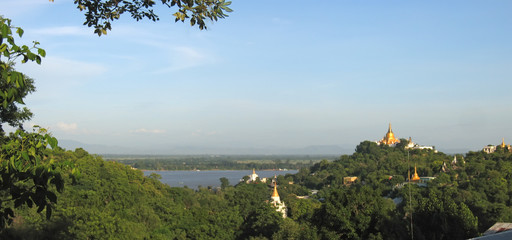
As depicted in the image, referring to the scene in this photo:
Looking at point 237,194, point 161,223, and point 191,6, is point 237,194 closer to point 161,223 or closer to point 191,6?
point 161,223

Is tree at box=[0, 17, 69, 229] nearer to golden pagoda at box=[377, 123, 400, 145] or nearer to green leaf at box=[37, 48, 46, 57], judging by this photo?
green leaf at box=[37, 48, 46, 57]

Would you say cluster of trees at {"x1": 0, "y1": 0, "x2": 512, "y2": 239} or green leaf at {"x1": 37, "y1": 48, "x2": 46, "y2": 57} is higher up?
green leaf at {"x1": 37, "y1": 48, "x2": 46, "y2": 57}

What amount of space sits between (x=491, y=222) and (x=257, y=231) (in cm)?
1314

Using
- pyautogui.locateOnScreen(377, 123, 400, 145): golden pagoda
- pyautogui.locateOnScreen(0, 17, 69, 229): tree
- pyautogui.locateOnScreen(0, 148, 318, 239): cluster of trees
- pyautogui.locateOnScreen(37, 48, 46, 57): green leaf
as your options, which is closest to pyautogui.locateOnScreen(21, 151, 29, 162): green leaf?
pyautogui.locateOnScreen(0, 17, 69, 229): tree

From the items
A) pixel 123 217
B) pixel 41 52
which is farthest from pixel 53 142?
pixel 123 217

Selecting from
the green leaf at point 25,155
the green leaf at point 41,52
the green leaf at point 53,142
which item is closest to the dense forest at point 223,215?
the green leaf at point 53,142

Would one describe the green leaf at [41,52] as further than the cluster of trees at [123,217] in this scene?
No

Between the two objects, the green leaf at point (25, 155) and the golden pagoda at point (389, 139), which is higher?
the golden pagoda at point (389, 139)

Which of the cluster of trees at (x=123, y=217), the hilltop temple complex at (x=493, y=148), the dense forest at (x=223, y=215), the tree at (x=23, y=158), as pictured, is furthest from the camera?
the hilltop temple complex at (x=493, y=148)

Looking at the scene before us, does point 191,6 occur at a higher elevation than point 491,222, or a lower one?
higher

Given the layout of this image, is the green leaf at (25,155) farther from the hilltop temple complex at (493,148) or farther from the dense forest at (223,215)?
the hilltop temple complex at (493,148)

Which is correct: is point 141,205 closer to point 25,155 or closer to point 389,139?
point 25,155

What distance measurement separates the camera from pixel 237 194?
44.6 metres

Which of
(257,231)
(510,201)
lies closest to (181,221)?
(257,231)
